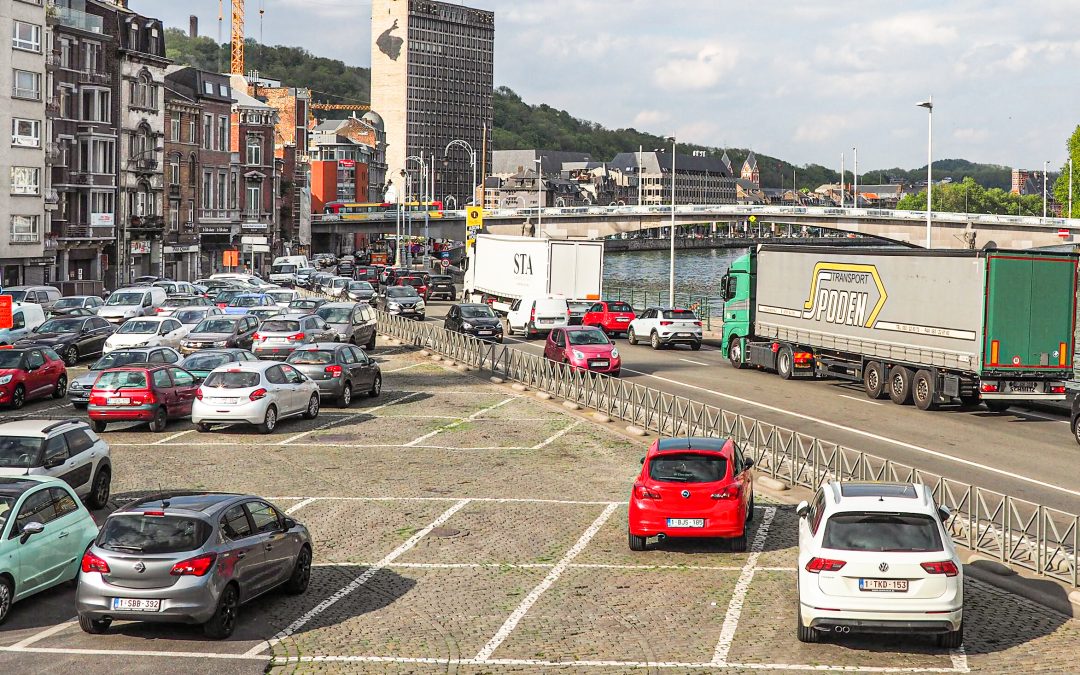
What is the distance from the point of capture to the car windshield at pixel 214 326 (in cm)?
4372

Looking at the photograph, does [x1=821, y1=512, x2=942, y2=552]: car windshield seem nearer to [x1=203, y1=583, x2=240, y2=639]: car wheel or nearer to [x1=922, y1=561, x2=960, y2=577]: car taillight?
[x1=922, y1=561, x2=960, y2=577]: car taillight

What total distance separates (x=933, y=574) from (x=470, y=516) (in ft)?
28.9

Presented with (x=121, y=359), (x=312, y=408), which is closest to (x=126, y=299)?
(x=121, y=359)

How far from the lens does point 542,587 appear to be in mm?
16500

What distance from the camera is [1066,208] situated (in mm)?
136250

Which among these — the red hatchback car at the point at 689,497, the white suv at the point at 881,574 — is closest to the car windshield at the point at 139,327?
the red hatchback car at the point at 689,497

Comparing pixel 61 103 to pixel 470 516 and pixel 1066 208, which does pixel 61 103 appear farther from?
pixel 1066 208

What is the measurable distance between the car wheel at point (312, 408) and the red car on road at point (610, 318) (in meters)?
26.3

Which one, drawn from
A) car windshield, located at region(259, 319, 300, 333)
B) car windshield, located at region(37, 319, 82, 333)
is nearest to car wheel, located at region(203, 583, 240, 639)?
car windshield, located at region(259, 319, 300, 333)

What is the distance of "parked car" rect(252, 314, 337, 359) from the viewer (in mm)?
40406

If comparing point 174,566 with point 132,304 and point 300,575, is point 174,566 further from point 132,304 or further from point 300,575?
point 132,304

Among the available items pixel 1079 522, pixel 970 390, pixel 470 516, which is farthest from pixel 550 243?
pixel 1079 522

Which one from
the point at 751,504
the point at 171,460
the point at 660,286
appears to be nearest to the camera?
the point at 751,504

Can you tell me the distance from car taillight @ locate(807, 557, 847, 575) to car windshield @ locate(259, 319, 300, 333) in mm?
29735
